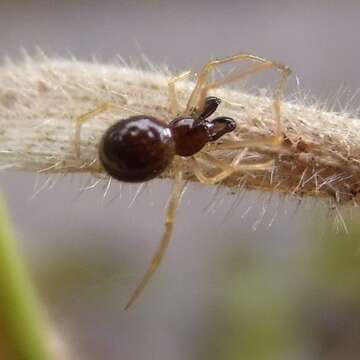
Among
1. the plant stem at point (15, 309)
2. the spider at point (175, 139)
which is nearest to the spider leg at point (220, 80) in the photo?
the spider at point (175, 139)

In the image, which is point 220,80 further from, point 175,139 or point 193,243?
point 193,243

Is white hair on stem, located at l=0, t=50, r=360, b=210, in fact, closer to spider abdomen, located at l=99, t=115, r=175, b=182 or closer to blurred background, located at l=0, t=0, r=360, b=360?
spider abdomen, located at l=99, t=115, r=175, b=182

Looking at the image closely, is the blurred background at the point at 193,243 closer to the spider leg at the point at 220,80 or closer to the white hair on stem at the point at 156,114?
the spider leg at the point at 220,80

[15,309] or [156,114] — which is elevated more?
[156,114]

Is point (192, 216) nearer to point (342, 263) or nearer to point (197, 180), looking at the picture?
point (342, 263)

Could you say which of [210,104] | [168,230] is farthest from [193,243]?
[210,104]

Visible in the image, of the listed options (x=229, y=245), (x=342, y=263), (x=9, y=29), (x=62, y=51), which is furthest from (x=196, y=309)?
(x=9, y=29)

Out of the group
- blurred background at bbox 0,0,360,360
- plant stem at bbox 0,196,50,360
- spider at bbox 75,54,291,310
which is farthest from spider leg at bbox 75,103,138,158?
blurred background at bbox 0,0,360,360
